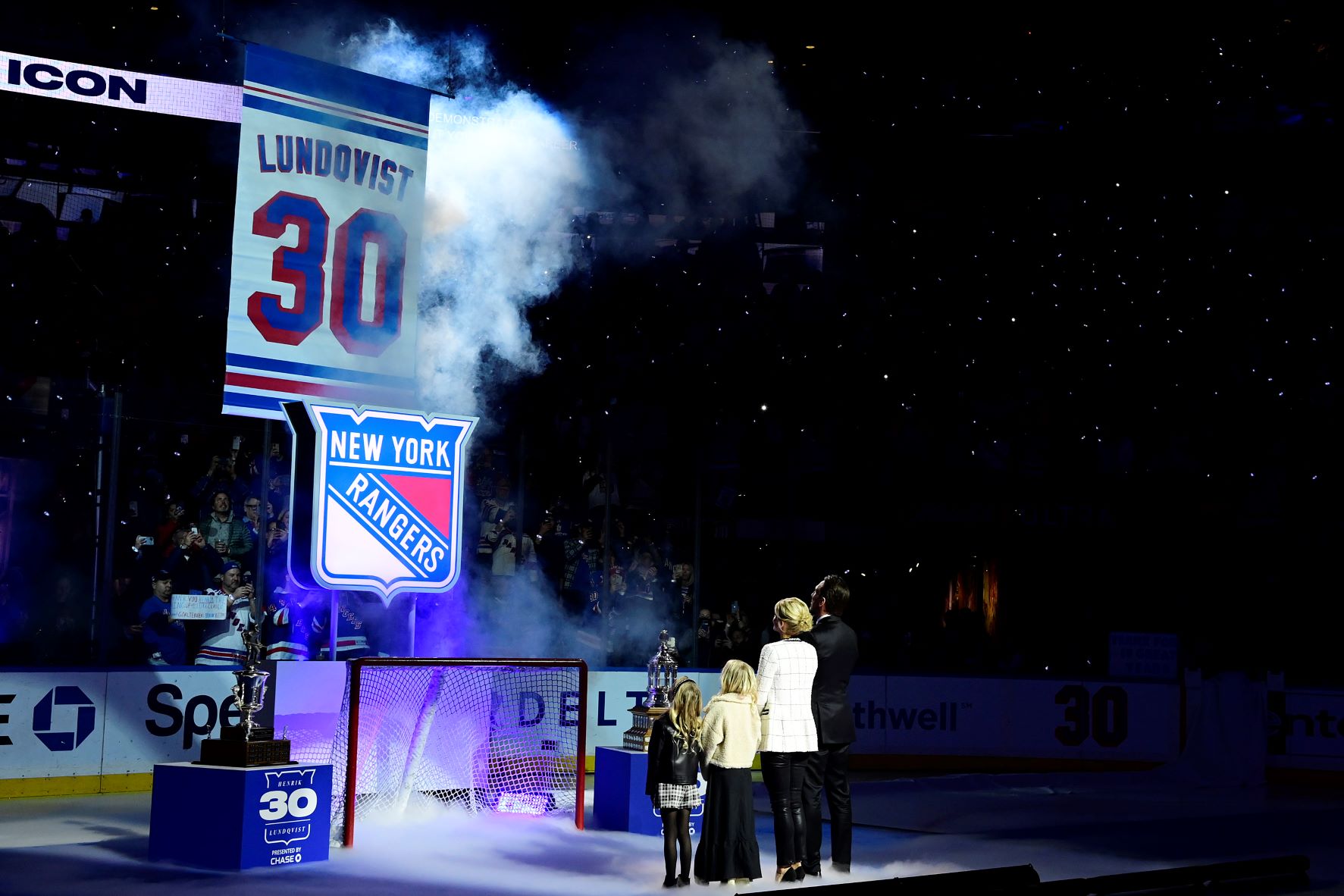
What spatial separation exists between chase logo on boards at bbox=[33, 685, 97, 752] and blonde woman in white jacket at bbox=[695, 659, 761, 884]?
693 cm

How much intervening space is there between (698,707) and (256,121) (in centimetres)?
532

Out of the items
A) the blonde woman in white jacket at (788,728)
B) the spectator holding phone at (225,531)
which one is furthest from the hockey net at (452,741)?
the spectator holding phone at (225,531)

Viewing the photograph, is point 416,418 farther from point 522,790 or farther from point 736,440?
point 736,440

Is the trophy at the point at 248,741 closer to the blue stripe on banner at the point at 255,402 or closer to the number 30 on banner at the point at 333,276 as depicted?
the blue stripe on banner at the point at 255,402

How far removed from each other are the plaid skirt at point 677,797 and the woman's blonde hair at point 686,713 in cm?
31

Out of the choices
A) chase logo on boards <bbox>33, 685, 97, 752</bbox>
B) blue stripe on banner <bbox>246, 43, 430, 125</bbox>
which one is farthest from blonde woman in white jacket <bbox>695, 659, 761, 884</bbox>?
chase logo on boards <bbox>33, 685, 97, 752</bbox>

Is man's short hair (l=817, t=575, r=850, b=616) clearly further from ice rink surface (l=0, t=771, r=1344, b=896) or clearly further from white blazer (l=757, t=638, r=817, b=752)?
ice rink surface (l=0, t=771, r=1344, b=896)

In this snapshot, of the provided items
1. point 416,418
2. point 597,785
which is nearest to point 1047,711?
point 597,785

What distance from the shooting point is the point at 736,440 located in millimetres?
20766

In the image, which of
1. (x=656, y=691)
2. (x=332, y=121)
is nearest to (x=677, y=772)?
(x=656, y=691)

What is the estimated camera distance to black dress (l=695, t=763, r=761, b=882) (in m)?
8.88

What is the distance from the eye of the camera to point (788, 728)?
9094 mm

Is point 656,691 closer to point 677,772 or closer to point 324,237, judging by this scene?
point 677,772

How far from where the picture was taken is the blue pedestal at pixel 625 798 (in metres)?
11.4
